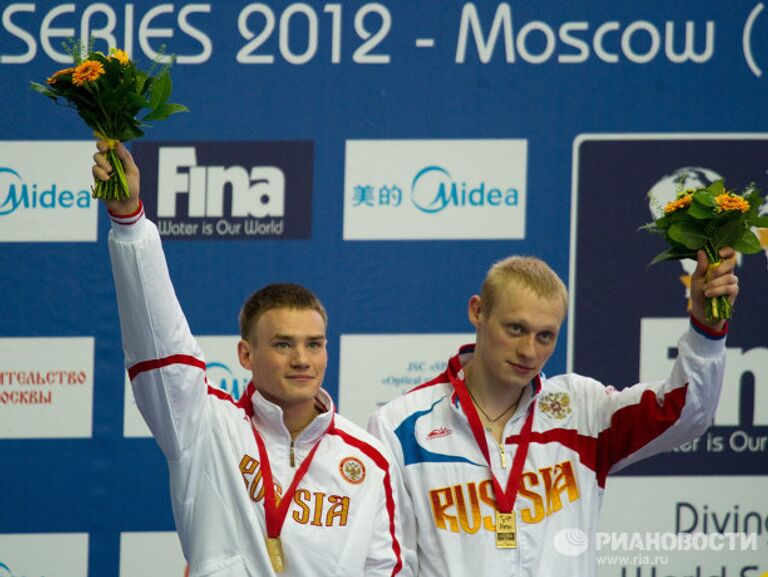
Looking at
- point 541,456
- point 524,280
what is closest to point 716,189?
point 524,280

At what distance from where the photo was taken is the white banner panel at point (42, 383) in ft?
14.4

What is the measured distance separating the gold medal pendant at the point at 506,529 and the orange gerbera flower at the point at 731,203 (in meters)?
0.89

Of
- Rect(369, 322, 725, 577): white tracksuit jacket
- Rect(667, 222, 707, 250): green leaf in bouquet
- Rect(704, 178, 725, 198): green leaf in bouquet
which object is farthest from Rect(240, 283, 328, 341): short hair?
Rect(704, 178, 725, 198): green leaf in bouquet

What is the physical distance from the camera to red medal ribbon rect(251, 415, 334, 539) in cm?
277

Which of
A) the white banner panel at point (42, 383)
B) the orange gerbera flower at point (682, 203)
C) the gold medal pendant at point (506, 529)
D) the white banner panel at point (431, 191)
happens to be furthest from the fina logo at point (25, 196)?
the orange gerbera flower at point (682, 203)

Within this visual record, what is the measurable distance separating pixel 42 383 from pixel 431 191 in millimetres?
1583

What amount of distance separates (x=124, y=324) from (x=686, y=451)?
8.44 ft

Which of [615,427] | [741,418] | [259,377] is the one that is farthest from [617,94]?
[259,377]

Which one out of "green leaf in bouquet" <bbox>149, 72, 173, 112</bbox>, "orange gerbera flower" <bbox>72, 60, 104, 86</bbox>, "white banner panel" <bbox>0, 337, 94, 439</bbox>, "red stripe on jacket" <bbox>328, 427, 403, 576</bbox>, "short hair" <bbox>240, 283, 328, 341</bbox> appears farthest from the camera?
"white banner panel" <bbox>0, 337, 94, 439</bbox>

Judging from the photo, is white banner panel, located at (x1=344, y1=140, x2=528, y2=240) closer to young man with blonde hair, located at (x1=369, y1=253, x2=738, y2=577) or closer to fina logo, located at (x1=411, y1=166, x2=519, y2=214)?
fina logo, located at (x1=411, y1=166, x2=519, y2=214)

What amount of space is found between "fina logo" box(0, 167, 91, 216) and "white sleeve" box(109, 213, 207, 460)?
1910 millimetres

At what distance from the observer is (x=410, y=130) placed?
4.45 m

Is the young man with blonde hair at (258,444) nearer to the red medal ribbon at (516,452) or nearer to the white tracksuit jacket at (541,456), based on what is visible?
the white tracksuit jacket at (541,456)

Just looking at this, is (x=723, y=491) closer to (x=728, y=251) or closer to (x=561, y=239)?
(x=561, y=239)
